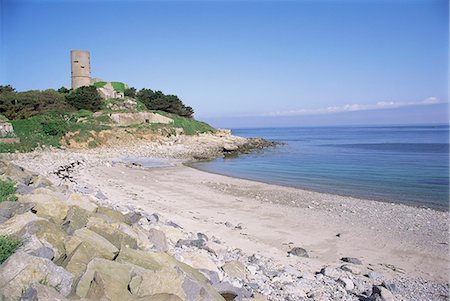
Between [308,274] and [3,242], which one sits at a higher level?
[3,242]

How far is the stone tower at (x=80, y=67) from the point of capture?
154ft

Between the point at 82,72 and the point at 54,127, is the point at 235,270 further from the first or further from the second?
the point at 82,72

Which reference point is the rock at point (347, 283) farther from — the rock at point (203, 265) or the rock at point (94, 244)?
the rock at point (94, 244)

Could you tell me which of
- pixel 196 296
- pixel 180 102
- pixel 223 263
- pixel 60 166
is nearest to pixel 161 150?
pixel 60 166

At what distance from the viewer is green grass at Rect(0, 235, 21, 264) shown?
4.46 metres

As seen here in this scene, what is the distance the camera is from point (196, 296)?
4195 mm

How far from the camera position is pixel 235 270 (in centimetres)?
590

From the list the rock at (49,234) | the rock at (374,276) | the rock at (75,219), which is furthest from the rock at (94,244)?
the rock at (374,276)

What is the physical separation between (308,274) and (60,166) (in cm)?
1494

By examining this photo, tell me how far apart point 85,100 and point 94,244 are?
38428 mm

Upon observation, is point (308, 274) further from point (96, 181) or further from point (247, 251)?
point (96, 181)

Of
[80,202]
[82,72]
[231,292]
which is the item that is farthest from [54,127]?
[231,292]

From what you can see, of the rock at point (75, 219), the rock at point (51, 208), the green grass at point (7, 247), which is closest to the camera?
the green grass at point (7, 247)

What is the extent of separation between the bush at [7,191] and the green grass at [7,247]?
2.85m
